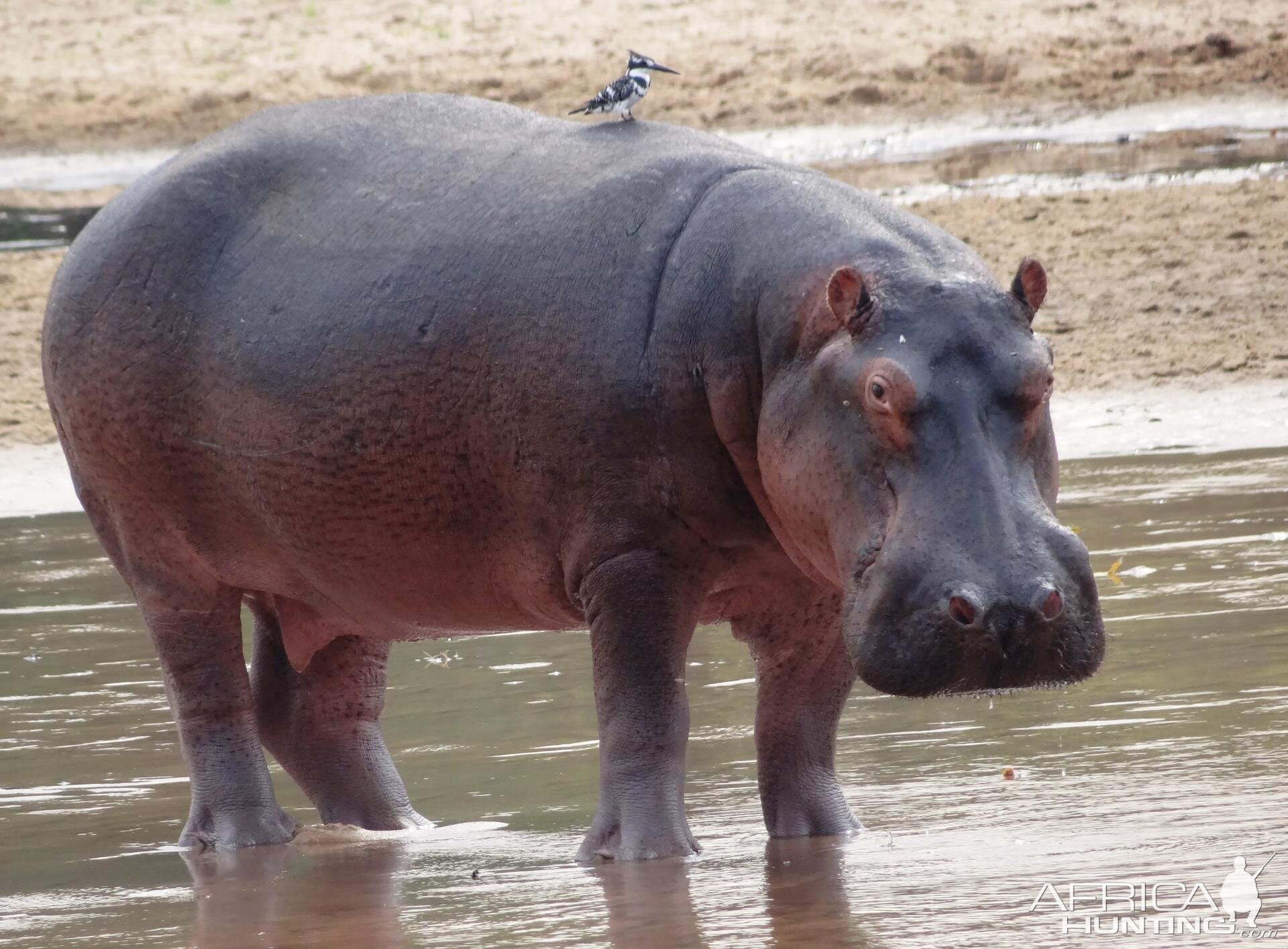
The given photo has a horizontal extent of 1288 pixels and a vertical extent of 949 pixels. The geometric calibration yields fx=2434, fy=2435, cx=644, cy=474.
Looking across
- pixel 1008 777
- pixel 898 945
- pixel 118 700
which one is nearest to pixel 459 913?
pixel 898 945

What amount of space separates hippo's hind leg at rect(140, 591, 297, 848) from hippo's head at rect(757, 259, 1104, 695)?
1.59 m

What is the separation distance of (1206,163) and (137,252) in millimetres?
11618

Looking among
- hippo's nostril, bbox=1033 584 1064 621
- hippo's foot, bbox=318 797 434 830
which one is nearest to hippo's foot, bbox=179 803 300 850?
hippo's foot, bbox=318 797 434 830

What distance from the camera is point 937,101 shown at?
1936 centimetres

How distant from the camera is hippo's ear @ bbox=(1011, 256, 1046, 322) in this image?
386 centimetres

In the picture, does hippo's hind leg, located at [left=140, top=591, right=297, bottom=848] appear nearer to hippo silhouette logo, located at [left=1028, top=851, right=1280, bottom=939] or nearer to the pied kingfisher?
the pied kingfisher

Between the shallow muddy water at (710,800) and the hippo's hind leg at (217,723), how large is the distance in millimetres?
106

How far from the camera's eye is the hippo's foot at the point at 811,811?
4.37 m

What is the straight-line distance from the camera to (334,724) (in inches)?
209

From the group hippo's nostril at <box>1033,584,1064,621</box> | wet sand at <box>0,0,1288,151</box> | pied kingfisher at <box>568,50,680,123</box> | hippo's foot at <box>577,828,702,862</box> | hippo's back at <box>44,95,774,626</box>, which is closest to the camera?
hippo's nostril at <box>1033,584,1064,621</box>

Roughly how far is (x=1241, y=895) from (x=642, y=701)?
4.07 feet

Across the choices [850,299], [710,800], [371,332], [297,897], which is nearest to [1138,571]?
[710,800]

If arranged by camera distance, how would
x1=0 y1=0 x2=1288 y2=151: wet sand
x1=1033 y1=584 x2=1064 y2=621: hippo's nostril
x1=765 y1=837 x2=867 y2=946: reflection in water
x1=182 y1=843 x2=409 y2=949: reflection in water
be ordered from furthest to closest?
x1=0 y1=0 x2=1288 y2=151: wet sand, x1=182 y1=843 x2=409 y2=949: reflection in water, x1=1033 y1=584 x2=1064 y2=621: hippo's nostril, x1=765 y1=837 x2=867 y2=946: reflection in water

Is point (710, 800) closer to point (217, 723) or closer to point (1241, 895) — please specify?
point (217, 723)
